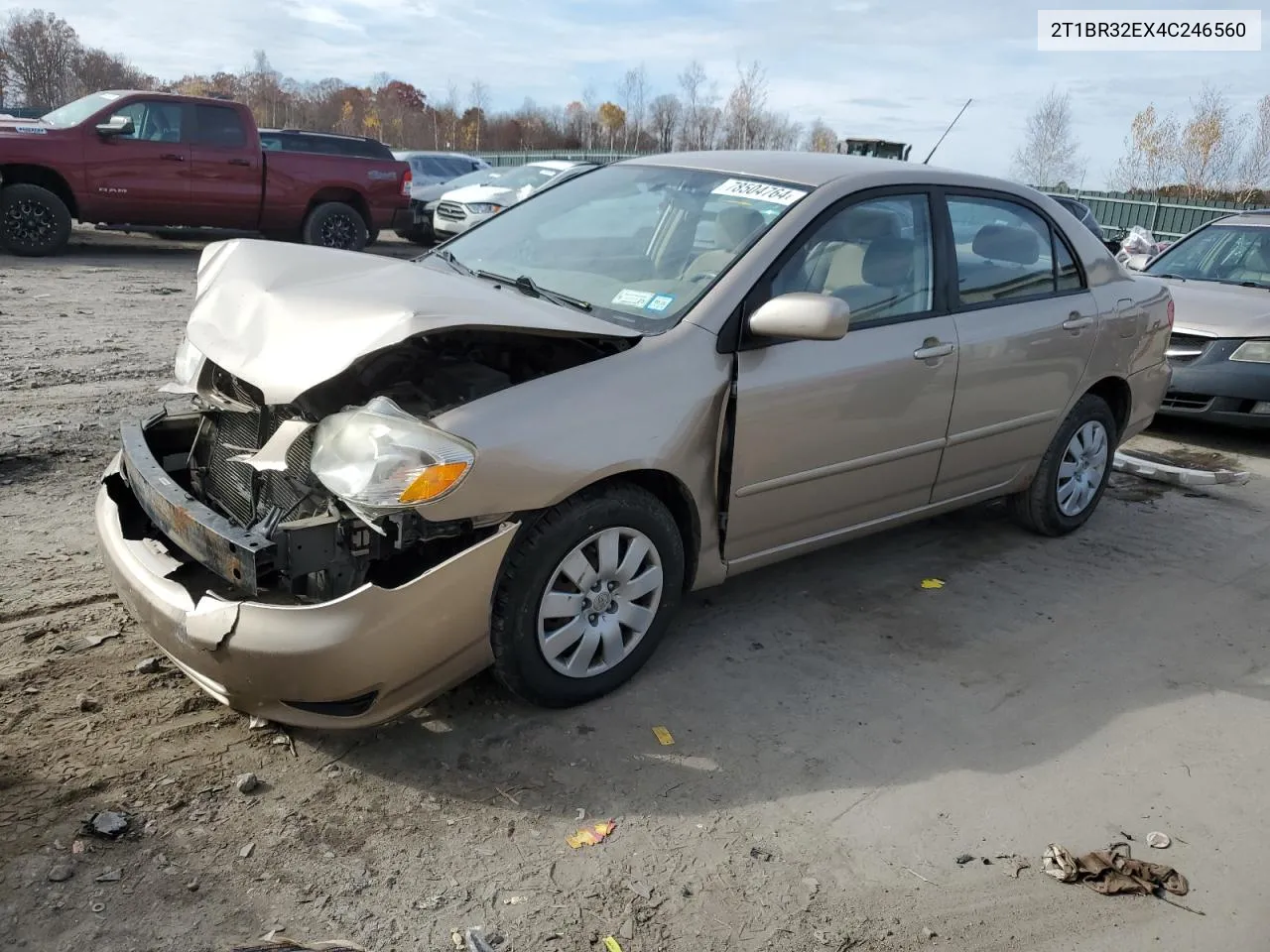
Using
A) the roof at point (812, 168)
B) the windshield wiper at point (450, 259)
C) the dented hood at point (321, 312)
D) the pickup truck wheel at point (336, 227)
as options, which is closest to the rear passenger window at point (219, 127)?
the pickup truck wheel at point (336, 227)

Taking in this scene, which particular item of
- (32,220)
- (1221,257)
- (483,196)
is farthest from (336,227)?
(1221,257)

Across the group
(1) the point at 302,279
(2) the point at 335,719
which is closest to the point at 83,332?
(1) the point at 302,279

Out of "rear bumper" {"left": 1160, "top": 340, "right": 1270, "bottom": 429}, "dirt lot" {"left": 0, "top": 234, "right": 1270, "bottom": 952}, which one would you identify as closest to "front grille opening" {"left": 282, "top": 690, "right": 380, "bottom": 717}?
"dirt lot" {"left": 0, "top": 234, "right": 1270, "bottom": 952}

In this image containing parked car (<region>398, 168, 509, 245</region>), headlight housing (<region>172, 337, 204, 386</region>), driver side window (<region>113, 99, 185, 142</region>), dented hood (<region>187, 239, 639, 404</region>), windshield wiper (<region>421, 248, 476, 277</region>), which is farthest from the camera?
parked car (<region>398, 168, 509, 245</region>)

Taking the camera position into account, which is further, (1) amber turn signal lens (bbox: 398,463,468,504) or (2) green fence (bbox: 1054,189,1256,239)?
(2) green fence (bbox: 1054,189,1256,239)

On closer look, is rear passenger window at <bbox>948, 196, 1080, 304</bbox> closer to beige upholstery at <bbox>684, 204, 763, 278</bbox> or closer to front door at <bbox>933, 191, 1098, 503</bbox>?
front door at <bbox>933, 191, 1098, 503</bbox>

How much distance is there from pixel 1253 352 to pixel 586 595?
20.1 ft

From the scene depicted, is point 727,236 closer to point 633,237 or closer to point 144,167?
point 633,237

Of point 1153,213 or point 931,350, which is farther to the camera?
point 1153,213

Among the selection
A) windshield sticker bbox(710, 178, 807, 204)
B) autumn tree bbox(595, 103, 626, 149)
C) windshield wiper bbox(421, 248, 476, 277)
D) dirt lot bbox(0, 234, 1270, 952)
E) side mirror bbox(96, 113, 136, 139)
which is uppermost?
autumn tree bbox(595, 103, 626, 149)

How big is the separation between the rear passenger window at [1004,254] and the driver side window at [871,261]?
9.1 inches

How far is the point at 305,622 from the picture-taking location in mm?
2744

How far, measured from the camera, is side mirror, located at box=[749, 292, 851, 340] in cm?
334

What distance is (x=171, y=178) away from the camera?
12.7 meters
